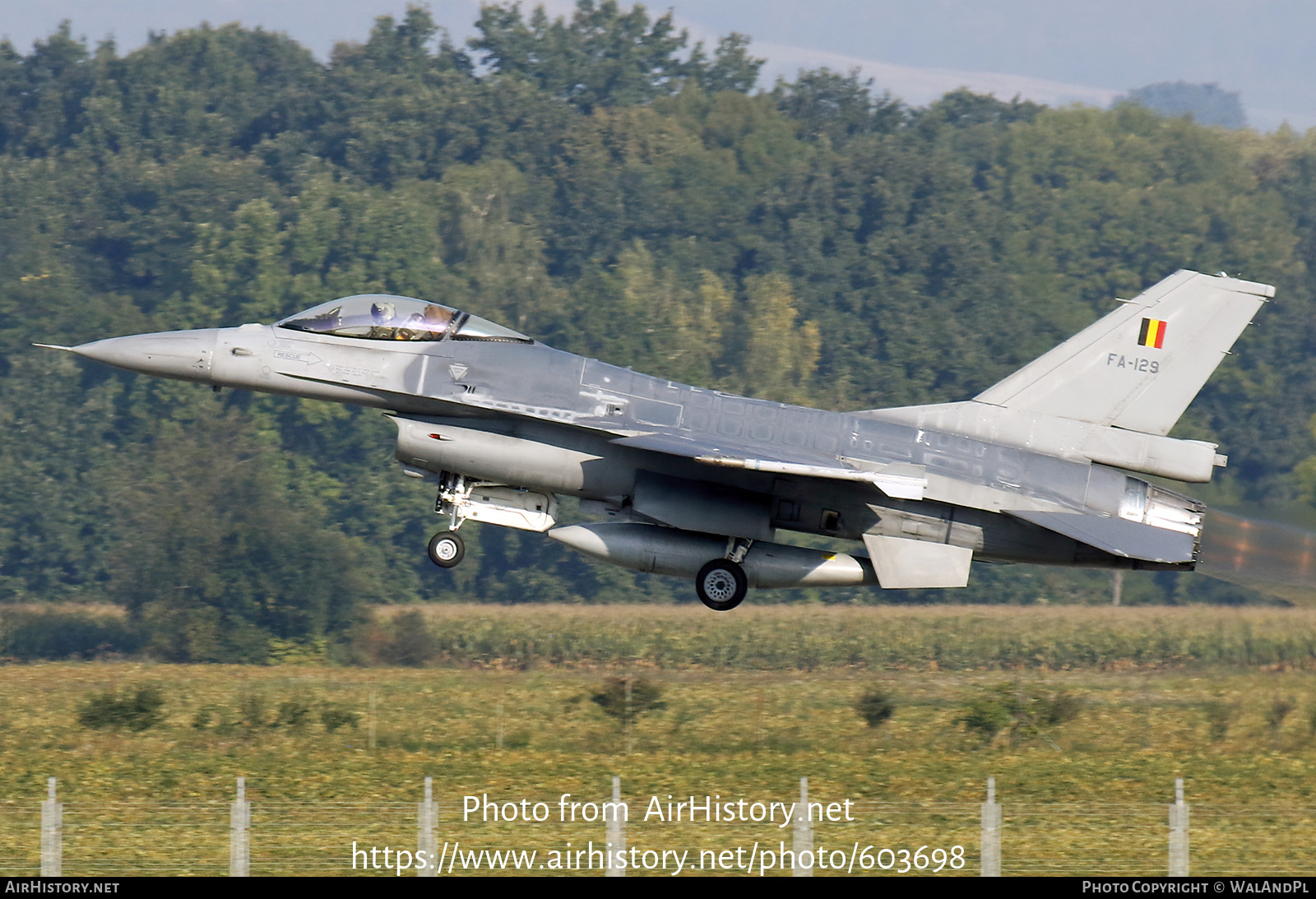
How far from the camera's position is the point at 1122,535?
19.3 meters

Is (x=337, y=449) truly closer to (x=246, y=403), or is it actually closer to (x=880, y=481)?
(x=246, y=403)

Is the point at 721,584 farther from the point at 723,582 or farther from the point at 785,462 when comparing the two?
the point at 785,462

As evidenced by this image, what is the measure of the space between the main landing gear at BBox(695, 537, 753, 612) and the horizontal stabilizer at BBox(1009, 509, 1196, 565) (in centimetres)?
338

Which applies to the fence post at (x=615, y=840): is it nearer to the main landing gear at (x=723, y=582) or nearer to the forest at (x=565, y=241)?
the main landing gear at (x=723, y=582)

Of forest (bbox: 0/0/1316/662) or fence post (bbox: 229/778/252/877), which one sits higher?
forest (bbox: 0/0/1316/662)

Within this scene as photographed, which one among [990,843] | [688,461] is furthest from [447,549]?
[990,843]

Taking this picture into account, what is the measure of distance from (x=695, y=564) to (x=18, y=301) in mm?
52792

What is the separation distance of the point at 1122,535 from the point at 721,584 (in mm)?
4814

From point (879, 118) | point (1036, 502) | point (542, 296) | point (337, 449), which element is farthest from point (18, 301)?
point (1036, 502)

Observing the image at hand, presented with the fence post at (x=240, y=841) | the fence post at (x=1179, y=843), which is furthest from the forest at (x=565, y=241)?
the fence post at (x=1179, y=843)

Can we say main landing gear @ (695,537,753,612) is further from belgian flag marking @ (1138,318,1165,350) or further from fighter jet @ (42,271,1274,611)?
belgian flag marking @ (1138,318,1165,350)

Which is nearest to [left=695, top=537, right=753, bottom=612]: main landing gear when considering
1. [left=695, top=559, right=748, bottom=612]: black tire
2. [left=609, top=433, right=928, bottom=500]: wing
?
[left=695, top=559, right=748, bottom=612]: black tire

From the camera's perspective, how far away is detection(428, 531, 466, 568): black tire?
1964cm

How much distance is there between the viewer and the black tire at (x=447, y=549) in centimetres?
1964
